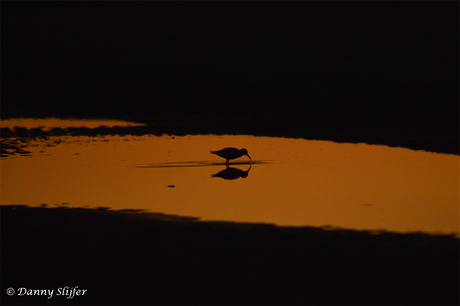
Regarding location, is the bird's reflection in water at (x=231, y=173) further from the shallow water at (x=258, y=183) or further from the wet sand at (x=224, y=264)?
the wet sand at (x=224, y=264)

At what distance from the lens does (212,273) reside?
442 centimetres

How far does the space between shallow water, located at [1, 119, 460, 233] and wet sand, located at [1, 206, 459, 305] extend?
29.0 inches

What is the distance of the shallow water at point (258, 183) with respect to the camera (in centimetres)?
655

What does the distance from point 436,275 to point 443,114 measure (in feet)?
47.1

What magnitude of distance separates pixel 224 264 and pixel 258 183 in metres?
3.97

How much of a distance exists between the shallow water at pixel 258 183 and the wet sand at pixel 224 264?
737 mm

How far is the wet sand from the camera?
4070 mm

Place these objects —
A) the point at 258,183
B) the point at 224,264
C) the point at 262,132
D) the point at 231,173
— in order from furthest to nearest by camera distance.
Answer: the point at 262,132, the point at 231,173, the point at 258,183, the point at 224,264

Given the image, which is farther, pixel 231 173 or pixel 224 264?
pixel 231 173

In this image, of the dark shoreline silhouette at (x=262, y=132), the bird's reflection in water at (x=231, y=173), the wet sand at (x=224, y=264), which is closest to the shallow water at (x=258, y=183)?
the bird's reflection in water at (x=231, y=173)

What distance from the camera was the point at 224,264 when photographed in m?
4.59

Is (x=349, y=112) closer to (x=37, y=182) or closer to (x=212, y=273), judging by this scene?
(x=37, y=182)

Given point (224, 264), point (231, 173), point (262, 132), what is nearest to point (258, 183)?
Result: point (231, 173)

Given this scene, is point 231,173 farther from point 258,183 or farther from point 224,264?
point 224,264
